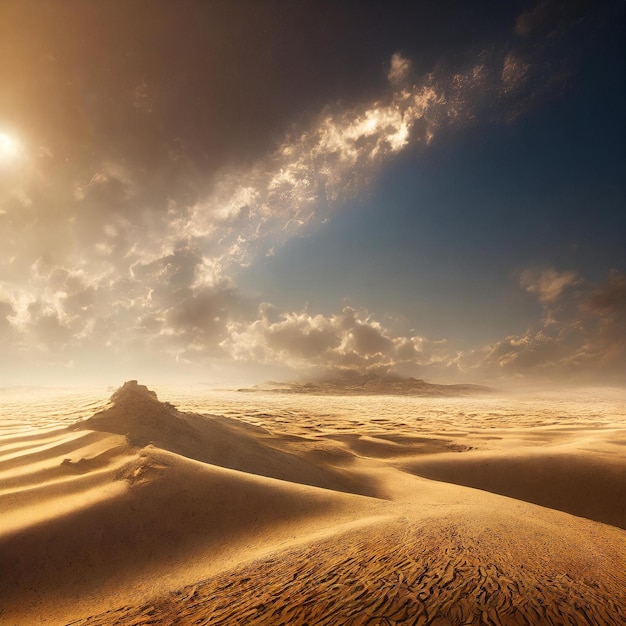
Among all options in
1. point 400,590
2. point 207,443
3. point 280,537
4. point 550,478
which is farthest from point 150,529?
point 550,478

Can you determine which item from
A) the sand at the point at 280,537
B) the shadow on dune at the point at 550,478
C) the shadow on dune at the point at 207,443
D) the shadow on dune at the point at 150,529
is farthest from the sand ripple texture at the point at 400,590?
the shadow on dune at the point at 550,478

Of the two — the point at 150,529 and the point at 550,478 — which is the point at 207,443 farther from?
the point at 550,478

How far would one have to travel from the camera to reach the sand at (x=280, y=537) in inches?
76.4

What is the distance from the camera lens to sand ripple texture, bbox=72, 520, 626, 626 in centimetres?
178

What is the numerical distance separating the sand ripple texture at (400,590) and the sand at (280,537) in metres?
0.01

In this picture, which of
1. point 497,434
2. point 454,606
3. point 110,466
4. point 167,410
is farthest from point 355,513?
point 497,434

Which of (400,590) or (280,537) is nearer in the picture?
(400,590)

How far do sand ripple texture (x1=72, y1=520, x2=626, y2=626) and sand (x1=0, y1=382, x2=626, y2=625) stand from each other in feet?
0.04

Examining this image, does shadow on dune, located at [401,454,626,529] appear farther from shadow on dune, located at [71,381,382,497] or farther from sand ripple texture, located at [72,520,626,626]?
sand ripple texture, located at [72,520,626,626]

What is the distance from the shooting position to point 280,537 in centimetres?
317

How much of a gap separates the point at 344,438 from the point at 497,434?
16.1ft

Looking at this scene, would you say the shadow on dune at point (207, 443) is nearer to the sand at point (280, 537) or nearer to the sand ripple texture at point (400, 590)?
the sand at point (280, 537)

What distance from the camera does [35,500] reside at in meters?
3.81

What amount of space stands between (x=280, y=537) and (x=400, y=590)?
1.59 meters
